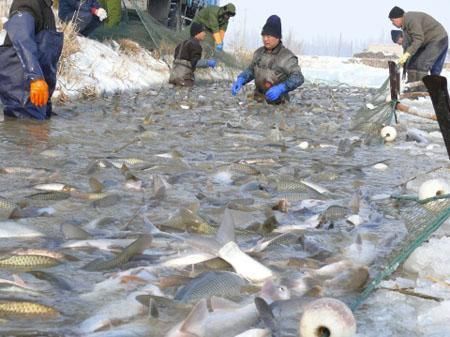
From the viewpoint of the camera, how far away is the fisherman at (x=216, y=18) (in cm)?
1933

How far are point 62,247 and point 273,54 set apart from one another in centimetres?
989

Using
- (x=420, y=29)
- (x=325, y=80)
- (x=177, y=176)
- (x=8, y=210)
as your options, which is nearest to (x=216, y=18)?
(x=325, y=80)

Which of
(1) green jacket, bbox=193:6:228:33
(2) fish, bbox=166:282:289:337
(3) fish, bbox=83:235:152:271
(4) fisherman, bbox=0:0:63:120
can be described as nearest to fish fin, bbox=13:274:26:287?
(3) fish, bbox=83:235:152:271

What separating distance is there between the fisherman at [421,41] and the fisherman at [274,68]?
8.34 feet

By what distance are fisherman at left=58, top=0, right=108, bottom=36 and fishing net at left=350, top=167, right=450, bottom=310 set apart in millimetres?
11649

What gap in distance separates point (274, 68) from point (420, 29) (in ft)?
11.2

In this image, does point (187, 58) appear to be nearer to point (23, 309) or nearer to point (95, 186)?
point (95, 186)

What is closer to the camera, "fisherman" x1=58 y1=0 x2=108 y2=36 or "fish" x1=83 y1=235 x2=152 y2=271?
"fish" x1=83 y1=235 x2=152 y2=271

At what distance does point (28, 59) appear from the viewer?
721cm

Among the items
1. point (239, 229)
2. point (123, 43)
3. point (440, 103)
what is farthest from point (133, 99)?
point (440, 103)

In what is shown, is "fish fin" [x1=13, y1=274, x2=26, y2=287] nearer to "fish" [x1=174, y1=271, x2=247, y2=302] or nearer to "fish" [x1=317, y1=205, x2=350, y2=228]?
"fish" [x1=174, y1=271, x2=247, y2=302]

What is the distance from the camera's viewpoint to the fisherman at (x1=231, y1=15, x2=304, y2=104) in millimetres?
12055

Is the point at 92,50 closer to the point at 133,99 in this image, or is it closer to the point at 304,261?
the point at 133,99

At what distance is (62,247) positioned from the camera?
306 centimetres
